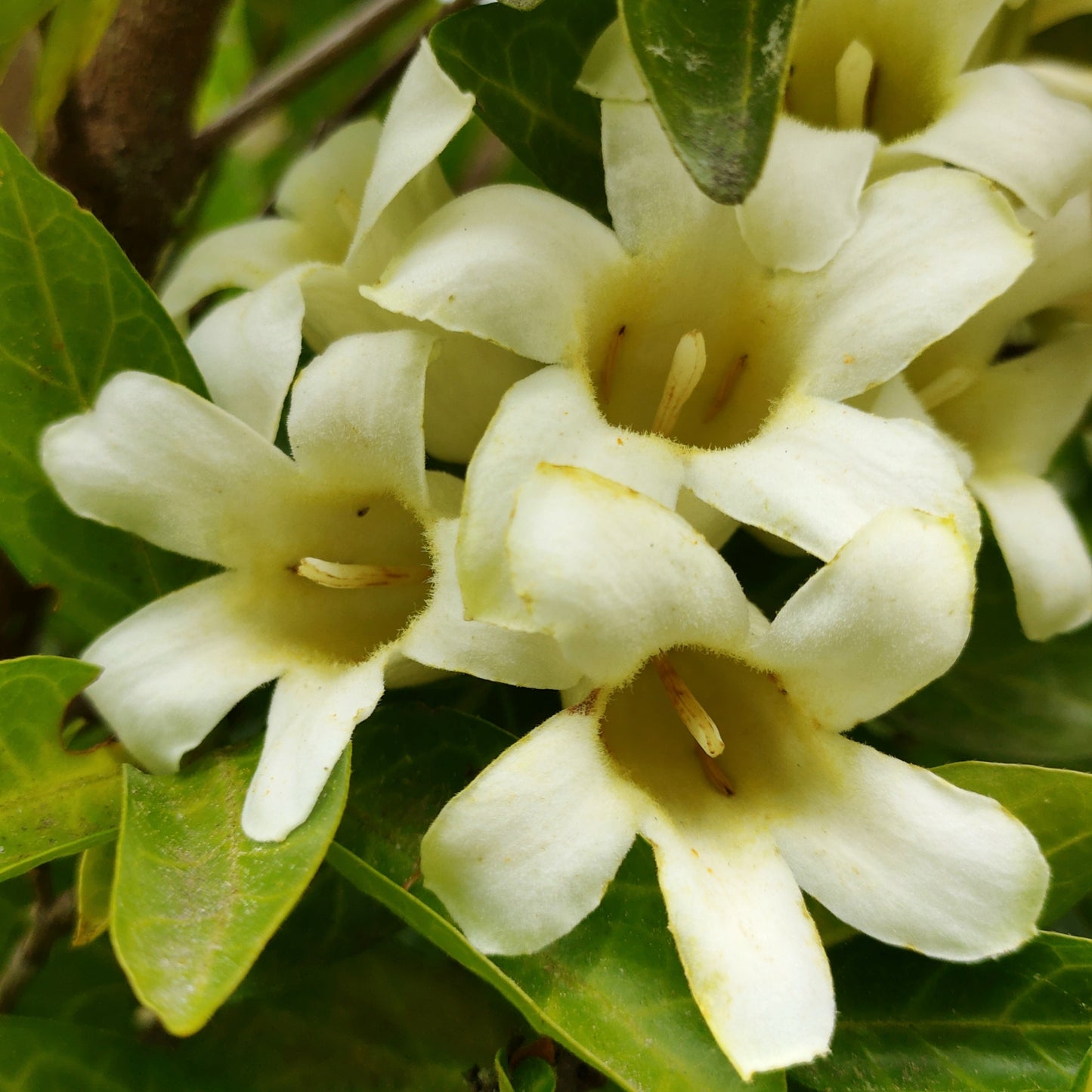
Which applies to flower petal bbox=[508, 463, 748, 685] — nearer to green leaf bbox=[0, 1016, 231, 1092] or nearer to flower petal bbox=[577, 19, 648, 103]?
flower petal bbox=[577, 19, 648, 103]

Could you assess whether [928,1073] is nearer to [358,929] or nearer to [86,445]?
[358,929]

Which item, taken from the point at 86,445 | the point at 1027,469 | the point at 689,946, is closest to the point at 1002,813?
the point at 689,946

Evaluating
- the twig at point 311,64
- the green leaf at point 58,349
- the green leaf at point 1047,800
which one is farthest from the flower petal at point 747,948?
the twig at point 311,64

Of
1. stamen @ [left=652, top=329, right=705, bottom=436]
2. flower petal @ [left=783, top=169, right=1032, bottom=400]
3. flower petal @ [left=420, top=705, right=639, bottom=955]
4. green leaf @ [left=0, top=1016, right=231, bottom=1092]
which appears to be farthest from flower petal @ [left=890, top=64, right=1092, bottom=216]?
green leaf @ [left=0, top=1016, right=231, bottom=1092]

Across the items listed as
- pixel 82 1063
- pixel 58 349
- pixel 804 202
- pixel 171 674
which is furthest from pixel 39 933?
pixel 804 202

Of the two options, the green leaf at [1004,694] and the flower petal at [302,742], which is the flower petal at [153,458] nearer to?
the flower petal at [302,742]
